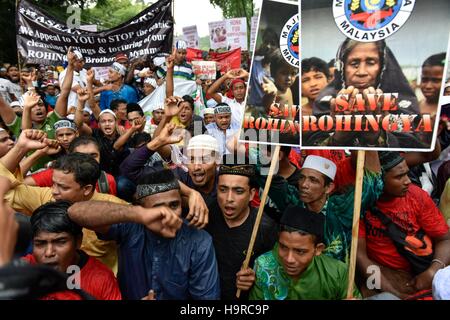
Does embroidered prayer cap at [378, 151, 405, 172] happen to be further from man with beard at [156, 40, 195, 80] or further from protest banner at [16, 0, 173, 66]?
man with beard at [156, 40, 195, 80]

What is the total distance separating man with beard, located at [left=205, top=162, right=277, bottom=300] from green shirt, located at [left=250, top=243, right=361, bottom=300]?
0.10 metres

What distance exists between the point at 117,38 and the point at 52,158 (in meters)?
2.97

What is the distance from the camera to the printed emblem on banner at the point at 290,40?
3.26m

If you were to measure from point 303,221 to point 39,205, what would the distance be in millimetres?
1812

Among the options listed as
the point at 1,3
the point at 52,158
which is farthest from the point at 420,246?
the point at 1,3

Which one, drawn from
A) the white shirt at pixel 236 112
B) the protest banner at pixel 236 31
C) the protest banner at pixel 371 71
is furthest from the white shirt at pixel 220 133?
the protest banner at pixel 236 31

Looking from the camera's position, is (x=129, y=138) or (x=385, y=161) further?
(x=129, y=138)

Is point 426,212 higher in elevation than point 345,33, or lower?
lower

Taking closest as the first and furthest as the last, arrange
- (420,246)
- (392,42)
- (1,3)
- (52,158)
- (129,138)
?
(392,42) < (420,246) < (52,158) < (129,138) < (1,3)

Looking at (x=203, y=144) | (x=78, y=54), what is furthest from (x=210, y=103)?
(x=203, y=144)

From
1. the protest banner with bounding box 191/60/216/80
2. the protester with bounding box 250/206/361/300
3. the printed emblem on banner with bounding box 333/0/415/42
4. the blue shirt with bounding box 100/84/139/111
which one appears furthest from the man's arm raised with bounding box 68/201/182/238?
the protest banner with bounding box 191/60/216/80

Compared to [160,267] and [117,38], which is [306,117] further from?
[117,38]

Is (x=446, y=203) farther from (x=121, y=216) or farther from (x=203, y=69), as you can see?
(x=203, y=69)
